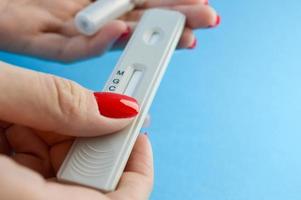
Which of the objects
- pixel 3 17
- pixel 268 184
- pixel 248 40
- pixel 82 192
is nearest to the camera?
pixel 82 192

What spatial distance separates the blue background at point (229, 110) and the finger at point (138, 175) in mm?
179

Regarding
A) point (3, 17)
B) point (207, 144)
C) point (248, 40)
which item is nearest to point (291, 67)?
point (248, 40)

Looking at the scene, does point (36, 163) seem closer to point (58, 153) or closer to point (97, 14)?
point (58, 153)

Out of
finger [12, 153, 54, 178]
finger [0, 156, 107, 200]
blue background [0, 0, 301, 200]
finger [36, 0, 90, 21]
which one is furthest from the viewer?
finger [36, 0, 90, 21]

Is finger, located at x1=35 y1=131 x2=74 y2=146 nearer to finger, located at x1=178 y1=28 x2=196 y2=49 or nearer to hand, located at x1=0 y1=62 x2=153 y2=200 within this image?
hand, located at x1=0 y1=62 x2=153 y2=200

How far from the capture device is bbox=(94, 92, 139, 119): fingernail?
1.50 ft

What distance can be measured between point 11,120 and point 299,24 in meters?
0.65

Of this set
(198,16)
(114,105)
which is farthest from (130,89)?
(198,16)

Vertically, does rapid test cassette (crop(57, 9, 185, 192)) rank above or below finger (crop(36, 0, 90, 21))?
below

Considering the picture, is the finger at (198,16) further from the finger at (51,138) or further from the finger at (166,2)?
the finger at (51,138)

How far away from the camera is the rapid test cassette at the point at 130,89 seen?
1.45ft

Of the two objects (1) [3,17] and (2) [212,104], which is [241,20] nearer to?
(2) [212,104]

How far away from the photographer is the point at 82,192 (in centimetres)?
41

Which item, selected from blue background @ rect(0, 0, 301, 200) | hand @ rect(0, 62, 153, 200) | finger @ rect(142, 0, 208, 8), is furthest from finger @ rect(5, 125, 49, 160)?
finger @ rect(142, 0, 208, 8)
